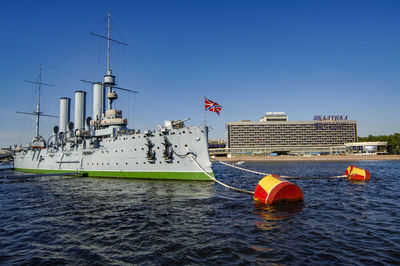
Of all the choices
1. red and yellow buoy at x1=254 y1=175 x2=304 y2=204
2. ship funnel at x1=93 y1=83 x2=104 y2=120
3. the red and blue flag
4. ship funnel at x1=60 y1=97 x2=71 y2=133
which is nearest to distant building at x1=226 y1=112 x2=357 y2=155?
ship funnel at x1=60 y1=97 x2=71 y2=133

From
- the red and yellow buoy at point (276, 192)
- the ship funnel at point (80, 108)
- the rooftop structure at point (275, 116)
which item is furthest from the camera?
the rooftop structure at point (275, 116)

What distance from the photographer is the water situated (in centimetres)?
695

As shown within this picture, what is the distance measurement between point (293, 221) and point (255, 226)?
72.9 inches

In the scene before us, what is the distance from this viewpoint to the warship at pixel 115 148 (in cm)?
2456

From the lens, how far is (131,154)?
2731 cm

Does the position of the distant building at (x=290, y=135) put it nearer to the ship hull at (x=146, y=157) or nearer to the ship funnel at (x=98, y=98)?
the ship funnel at (x=98, y=98)

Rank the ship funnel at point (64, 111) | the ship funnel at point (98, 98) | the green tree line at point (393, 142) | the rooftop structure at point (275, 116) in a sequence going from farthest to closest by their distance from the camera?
the rooftop structure at point (275, 116), the green tree line at point (393, 142), the ship funnel at point (64, 111), the ship funnel at point (98, 98)

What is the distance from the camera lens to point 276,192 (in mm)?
12422

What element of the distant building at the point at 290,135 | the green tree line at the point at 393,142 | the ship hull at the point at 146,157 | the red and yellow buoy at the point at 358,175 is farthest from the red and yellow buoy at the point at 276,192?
the distant building at the point at 290,135

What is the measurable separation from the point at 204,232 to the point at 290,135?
15388 centimetres

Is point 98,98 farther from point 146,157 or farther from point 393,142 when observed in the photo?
point 393,142

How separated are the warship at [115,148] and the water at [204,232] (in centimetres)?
991

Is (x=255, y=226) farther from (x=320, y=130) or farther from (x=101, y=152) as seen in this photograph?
(x=320, y=130)

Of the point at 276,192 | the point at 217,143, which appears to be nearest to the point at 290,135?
the point at 217,143
